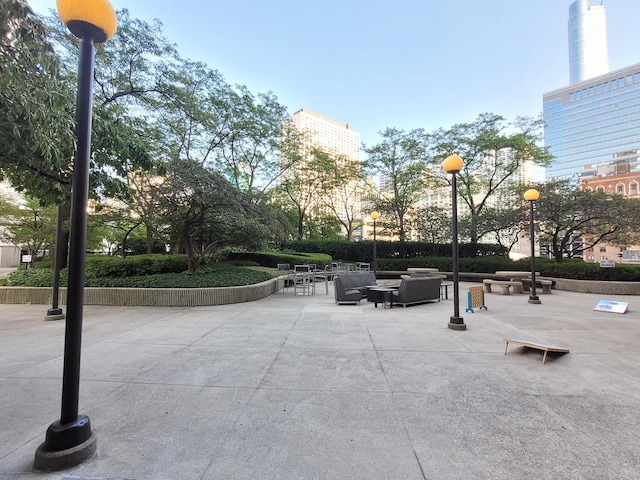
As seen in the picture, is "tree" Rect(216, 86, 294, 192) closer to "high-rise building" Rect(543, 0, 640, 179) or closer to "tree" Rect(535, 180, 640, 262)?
"tree" Rect(535, 180, 640, 262)

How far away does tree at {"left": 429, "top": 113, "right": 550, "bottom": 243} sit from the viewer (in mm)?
19750

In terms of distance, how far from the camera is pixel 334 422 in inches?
106

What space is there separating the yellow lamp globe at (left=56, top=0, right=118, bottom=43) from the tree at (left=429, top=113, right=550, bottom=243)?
741 inches

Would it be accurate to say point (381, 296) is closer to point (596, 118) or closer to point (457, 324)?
point (457, 324)

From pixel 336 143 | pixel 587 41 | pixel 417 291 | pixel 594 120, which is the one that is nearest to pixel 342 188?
pixel 336 143

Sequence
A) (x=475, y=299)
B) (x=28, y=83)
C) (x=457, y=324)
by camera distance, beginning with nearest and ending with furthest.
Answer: (x=28, y=83), (x=457, y=324), (x=475, y=299)

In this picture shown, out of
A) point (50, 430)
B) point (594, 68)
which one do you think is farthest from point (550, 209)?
point (594, 68)

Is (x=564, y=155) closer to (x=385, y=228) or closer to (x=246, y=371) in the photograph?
(x=385, y=228)

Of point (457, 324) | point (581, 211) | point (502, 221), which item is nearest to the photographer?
point (457, 324)

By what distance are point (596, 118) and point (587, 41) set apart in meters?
110

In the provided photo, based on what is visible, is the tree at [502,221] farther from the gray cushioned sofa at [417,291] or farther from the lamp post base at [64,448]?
the lamp post base at [64,448]

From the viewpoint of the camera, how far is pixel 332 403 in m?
3.04

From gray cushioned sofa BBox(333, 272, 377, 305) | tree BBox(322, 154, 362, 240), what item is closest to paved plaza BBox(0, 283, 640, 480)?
gray cushioned sofa BBox(333, 272, 377, 305)

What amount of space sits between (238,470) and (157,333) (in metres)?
4.51
